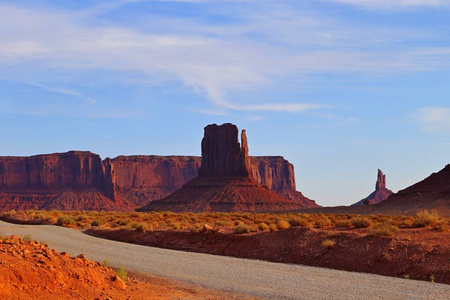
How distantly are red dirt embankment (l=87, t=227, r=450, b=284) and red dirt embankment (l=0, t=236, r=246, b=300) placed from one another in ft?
24.9

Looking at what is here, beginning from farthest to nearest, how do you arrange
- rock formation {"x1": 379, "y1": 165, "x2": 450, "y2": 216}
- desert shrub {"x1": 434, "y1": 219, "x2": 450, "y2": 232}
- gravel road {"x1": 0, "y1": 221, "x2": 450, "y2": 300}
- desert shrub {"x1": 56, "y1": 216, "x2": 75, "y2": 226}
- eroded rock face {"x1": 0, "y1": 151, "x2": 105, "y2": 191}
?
1. eroded rock face {"x1": 0, "y1": 151, "x2": 105, "y2": 191}
2. rock formation {"x1": 379, "y1": 165, "x2": 450, "y2": 216}
3. desert shrub {"x1": 56, "y1": 216, "x2": 75, "y2": 226}
4. desert shrub {"x1": 434, "y1": 219, "x2": 450, "y2": 232}
5. gravel road {"x1": 0, "y1": 221, "x2": 450, "y2": 300}

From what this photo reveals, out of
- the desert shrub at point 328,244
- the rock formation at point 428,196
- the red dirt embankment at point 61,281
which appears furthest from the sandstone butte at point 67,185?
the red dirt embankment at point 61,281

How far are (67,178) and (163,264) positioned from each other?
6309 inches

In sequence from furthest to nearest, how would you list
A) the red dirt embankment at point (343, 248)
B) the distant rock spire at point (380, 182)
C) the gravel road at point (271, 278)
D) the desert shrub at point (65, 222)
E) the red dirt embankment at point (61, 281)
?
1. the distant rock spire at point (380, 182)
2. the desert shrub at point (65, 222)
3. the red dirt embankment at point (343, 248)
4. the gravel road at point (271, 278)
5. the red dirt embankment at point (61, 281)

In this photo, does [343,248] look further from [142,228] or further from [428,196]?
[428,196]

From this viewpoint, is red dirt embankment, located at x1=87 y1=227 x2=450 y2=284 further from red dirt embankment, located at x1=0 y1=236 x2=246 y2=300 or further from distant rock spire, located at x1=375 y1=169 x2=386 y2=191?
distant rock spire, located at x1=375 y1=169 x2=386 y2=191

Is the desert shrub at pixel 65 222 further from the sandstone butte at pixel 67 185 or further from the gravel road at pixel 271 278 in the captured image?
the sandstone butte at pixel 67 185

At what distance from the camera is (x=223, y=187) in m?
127

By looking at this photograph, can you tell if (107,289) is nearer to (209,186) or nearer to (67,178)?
(209,186)

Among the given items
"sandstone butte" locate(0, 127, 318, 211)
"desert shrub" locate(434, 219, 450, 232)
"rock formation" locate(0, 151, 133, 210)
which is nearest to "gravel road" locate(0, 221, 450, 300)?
"desert shrub" locate(434, 219, 450, 232)

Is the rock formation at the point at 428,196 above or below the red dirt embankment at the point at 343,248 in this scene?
above

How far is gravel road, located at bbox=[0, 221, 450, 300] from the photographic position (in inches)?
557

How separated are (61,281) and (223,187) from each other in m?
115

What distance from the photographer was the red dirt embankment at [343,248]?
1873 cm
